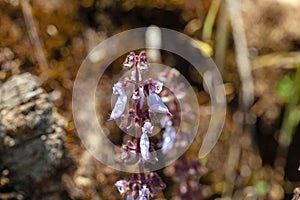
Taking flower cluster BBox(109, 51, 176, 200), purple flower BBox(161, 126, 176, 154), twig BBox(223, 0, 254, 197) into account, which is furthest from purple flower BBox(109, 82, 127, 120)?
twig BBox(223, 0, 254, 197)

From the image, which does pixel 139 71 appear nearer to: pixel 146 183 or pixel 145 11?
pixel 146 183

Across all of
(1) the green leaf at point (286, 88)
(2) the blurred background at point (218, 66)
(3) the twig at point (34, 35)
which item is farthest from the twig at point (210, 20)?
(3) the twig at point (34, 35)

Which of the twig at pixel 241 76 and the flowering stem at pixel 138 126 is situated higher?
the twig at pixel 241 76

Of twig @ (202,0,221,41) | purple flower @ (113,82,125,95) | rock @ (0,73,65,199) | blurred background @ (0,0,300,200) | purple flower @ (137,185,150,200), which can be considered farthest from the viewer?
twig @ (202,0,221,41)

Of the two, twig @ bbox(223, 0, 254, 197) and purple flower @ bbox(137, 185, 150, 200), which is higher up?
twig @ bbox(223, 0, 254, 197)

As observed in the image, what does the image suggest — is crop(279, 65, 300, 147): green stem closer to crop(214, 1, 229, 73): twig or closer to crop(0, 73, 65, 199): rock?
crop(214, 1, 229, 73): twig

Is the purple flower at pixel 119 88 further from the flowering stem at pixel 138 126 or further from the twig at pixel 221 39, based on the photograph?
A: the twig at pixel 221 39

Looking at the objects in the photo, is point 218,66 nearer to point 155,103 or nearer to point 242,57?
point 242,57
